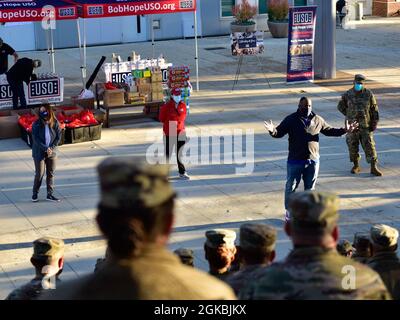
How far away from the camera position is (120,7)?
1931 centimetres

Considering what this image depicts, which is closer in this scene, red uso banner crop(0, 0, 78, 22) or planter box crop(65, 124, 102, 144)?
planter box crop(65, 124, 102, 144)

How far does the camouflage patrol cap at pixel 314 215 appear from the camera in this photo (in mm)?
3592

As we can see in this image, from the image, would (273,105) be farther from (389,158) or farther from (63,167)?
(63,167)

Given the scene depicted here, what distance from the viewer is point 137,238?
9.40ft

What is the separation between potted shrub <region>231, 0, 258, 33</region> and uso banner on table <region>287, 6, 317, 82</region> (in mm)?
7667

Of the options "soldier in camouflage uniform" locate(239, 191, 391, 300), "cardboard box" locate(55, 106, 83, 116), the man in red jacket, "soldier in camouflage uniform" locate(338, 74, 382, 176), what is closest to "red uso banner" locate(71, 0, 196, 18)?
"cardboard box" locate(55, 106, 83, 116)

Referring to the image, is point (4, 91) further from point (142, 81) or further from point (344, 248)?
point (344, 248)

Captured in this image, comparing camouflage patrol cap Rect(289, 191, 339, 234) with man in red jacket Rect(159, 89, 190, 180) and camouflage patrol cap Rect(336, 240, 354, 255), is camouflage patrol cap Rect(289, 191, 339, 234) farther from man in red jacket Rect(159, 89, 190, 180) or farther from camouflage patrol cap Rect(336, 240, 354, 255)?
man in red jacket Rect(159, 89, 190, 180)

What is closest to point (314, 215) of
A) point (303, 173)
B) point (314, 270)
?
point (314, 270)

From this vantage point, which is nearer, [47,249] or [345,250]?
[47,249]

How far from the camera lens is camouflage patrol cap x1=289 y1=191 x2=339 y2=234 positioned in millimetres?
3592

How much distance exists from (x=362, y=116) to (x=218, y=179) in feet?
8.32

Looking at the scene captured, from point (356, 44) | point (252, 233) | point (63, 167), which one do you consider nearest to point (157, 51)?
point (356, 44)
